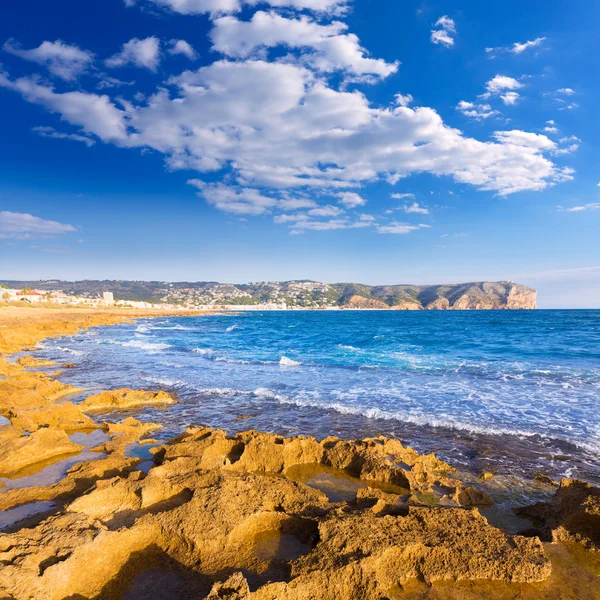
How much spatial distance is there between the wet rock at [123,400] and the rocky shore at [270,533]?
408 centimetres

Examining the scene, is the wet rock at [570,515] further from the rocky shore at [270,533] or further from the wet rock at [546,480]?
the wet rock at [546,480]

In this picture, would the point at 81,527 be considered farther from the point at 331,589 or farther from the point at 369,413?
the point at 369,413

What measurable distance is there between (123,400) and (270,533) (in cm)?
863

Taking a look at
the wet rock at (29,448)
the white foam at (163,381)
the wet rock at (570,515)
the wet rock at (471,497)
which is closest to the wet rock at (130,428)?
the wet rock at (29,448)

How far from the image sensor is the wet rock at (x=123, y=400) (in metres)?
10.8

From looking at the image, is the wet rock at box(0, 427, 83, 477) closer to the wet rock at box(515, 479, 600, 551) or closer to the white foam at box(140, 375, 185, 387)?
the white foam at box(140, 375, 185, 387)

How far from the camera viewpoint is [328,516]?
167 inches

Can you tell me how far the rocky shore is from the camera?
3365 millimetres

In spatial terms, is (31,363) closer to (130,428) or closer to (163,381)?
(163,381)

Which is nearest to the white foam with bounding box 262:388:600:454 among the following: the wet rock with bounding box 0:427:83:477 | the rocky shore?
the rocky shore

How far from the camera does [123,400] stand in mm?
11164

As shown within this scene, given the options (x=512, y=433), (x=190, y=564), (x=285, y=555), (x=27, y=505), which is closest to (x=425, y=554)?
(x=285, y=555)

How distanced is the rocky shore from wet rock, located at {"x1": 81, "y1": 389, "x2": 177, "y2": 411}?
4.08 metres

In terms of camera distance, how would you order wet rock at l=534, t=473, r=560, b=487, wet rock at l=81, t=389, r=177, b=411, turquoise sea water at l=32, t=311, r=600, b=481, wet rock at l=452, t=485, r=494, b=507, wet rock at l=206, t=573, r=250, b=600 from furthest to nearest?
1. wet rock at l=81, t=389, r=177, b=411
2. turquoise sea water at l=32, t=311, r=600, b=481
3. wet rock at l=534, t=473, r=560, b=487
4. wet rock at l=452, t=485, r=494, b=507
5. wet rock at l=206, t=573, r=250, b=600
